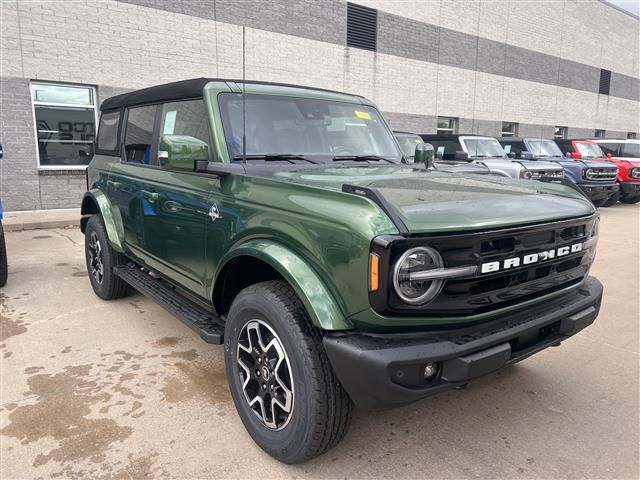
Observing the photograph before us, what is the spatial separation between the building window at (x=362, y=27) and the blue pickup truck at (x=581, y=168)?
5442mm

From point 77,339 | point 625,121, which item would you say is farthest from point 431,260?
point 625,121

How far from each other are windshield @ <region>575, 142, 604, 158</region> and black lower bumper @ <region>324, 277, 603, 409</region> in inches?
557

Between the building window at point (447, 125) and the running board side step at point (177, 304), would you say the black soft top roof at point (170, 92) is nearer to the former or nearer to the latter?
the running board side step at point (177, 304)

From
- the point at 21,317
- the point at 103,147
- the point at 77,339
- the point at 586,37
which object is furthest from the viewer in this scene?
the point at 586,37

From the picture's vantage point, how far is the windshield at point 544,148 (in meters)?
13.3

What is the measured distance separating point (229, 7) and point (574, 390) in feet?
39.0

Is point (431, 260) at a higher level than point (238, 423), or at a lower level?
higher

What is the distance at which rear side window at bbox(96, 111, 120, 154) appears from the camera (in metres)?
4.73

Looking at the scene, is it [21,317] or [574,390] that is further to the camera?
[21,317]

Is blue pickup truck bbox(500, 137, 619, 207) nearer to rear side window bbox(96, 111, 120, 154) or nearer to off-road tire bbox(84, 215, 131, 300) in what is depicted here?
rear side window bbox(96, 111, 120, 154)

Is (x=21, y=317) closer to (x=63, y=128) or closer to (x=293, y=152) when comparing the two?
(x=293, y=152)

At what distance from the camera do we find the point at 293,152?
3.20 m

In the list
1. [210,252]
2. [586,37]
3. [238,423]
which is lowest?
[238,423]

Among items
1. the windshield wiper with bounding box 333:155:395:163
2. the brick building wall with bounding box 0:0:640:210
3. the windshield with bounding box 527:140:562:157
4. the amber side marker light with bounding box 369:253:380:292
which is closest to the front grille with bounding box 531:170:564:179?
the windshield with bounding box 527:140:562:157
